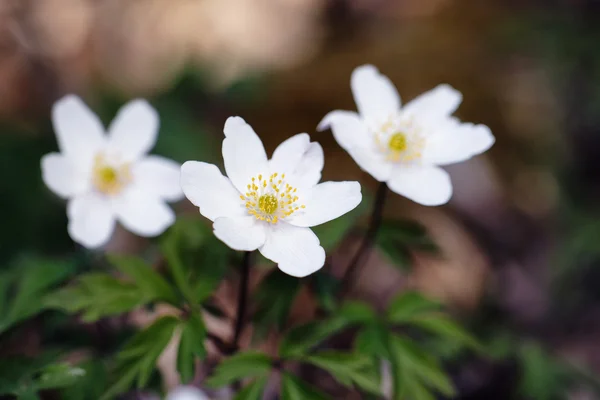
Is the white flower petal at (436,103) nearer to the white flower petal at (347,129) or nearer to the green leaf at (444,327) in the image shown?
the white flower petal at (347,129)

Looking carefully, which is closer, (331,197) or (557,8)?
(331,197)

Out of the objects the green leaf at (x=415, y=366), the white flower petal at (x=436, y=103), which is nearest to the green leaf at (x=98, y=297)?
the green leaf at (x=415, y=366)

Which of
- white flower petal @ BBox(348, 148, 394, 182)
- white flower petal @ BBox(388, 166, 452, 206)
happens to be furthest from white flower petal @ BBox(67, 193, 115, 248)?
white flower petal @ BBox(388, 166, 452, 206)

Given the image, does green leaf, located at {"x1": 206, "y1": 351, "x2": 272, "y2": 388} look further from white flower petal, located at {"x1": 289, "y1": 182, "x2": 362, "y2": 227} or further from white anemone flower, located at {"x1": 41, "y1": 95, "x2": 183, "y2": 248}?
white anemone flower, located at {"x1": 41, "y1": 95, "x2": 183, "y2": 248}

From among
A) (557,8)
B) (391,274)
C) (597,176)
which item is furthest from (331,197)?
(557,8)

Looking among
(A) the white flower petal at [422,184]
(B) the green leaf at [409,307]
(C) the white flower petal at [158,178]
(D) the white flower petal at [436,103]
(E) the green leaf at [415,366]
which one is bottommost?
(E) the green leaf at [415,366]

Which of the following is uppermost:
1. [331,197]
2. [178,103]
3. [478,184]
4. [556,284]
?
[331,197]

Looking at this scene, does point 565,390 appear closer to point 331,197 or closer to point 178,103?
point 331,197

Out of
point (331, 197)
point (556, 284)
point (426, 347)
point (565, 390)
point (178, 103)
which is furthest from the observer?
point (178, 103)
